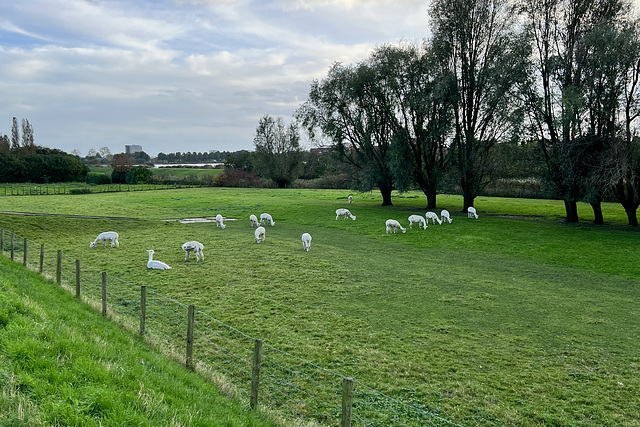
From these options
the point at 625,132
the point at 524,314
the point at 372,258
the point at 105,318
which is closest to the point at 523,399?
the point at 524,314

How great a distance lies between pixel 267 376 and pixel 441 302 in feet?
27.8

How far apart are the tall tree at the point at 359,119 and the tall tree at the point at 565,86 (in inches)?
648

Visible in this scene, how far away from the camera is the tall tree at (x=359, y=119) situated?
50625 millimetres

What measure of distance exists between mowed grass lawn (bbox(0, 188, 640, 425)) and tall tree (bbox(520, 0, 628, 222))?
4.74 metres

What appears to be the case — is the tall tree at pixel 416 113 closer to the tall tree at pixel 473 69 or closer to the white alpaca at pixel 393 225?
the tall tree at pixel 473 69

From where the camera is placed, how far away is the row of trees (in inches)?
1303

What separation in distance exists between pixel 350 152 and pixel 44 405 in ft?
178

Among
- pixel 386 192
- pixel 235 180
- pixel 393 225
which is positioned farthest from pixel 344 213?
pixel 235 180

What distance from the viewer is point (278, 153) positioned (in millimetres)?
107250

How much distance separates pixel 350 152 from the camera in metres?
57.6

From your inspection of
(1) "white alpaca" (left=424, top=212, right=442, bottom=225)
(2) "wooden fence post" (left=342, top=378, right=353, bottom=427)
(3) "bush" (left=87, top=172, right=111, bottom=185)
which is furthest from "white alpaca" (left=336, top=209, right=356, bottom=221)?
(3) "bush" (left=87, top=172, right=111, bottom=185)

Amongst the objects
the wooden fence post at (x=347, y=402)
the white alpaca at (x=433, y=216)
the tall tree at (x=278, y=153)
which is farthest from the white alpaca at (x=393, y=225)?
the tall tree at (x=278, y=153)

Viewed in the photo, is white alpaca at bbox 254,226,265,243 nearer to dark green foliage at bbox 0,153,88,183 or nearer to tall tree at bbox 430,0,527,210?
tall tree at bbox 430,0,527,210

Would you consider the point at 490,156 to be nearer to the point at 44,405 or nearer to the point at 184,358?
the point at 184,358
